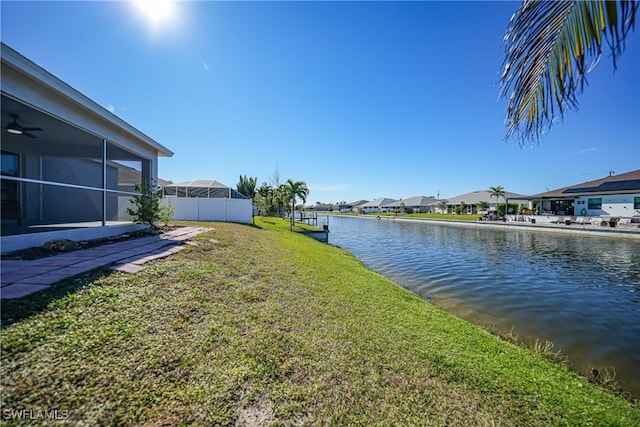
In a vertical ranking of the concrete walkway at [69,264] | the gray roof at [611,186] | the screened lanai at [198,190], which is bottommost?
the concrete walkway at [69,264]

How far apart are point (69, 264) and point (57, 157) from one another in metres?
8.80

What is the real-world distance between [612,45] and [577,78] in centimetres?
33

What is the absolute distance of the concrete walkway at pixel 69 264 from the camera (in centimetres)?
293

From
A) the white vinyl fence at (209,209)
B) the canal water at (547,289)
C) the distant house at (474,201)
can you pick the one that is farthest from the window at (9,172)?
the distant house at (474,201)

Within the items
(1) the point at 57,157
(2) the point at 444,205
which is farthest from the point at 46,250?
(2) the point at 444,205

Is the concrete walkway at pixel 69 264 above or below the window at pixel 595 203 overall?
below

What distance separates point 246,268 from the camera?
5.69 metres

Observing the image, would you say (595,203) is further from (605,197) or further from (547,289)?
(547,289)

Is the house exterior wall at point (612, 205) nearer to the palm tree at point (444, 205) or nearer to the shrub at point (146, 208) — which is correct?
the palm tree at point (444, 205)

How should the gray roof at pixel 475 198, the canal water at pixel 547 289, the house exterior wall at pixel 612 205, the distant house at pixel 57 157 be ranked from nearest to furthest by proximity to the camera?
the distant house at pixel 57 157, the canal water at pixel 547 289, the house exterior wall at pixel 612 205, the gray roof at pixel 475 198

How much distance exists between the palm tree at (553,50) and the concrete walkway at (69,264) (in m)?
5.25

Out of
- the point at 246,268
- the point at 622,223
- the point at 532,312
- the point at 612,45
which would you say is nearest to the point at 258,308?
the point at 246,268

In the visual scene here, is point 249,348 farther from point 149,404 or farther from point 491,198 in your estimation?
point 491,198

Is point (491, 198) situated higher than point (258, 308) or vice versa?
point (491, 198)
